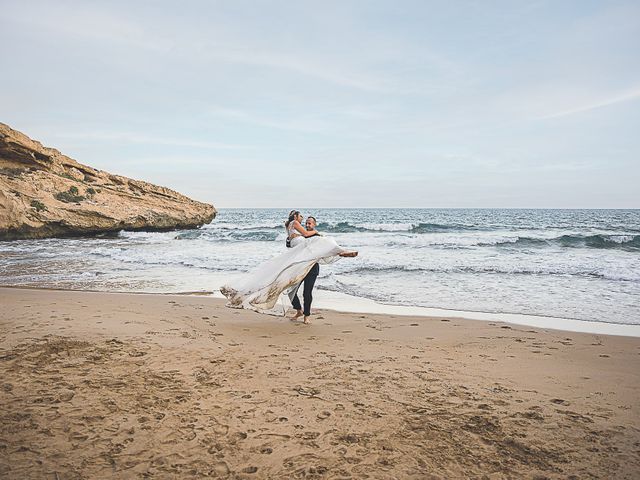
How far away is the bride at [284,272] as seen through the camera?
6961mm

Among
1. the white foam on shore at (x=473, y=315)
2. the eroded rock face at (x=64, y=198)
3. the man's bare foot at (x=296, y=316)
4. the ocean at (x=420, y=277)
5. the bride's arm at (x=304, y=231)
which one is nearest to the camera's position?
the white foam on shore at (x=473, y=315)

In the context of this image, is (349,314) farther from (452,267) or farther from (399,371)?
(452,267)

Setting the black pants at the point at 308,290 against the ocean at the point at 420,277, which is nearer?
the black pants at the point at 308,290

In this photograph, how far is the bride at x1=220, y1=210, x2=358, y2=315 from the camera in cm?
696

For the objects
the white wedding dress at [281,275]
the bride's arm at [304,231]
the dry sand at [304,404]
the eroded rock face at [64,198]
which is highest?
the eroded rock face at [64,198]

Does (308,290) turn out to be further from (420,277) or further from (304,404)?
(420,277)

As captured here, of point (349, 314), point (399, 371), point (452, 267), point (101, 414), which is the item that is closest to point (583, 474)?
point (399, 371)

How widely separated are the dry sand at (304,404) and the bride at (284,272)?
107 centimetres

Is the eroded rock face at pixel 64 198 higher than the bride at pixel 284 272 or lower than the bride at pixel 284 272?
higher

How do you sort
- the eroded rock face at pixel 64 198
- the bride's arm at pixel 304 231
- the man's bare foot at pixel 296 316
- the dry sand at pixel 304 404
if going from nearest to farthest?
the dry sand at pixel 304 404 → the bride's arm at pixel 304 231 → the man's bare foot at pixel 296 316 → the eroded rock face at pixel 64 198

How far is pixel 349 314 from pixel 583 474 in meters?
5.31

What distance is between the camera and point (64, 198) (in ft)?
81.7

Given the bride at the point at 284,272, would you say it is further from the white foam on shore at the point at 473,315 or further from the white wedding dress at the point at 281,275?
the white foam on shore at the point at 473,315

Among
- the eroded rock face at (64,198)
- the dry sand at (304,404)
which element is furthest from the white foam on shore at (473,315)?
the eroded rock face at (64,198)
